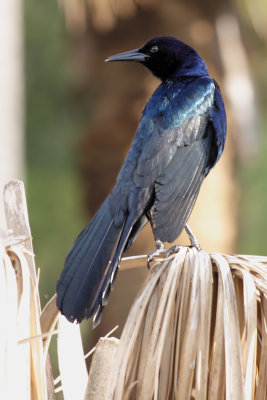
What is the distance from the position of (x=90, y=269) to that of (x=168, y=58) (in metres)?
2.33

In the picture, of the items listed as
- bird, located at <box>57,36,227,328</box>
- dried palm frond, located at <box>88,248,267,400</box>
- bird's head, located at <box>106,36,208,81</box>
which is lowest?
dried palm frond, located at <box>88,248,267,400</box>

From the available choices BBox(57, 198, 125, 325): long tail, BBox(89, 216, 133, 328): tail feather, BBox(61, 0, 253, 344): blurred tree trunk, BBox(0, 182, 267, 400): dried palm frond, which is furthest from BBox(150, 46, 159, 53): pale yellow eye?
BBox(61, 0, 253, 344): blurred tree trunk

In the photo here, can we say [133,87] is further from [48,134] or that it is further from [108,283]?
[48,134]

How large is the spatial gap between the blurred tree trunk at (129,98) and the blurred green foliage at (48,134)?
28.2 ft

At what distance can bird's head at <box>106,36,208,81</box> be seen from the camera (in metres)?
4.75

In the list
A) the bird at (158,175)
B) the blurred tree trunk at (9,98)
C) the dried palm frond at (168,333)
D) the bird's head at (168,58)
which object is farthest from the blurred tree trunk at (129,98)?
the dried palm frond at (168,333)

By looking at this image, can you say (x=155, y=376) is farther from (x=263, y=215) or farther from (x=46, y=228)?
(x=263, y=215)

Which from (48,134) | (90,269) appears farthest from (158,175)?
(48,134)

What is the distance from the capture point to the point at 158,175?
151 inches

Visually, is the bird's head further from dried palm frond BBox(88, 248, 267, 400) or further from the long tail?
dried palm frond BBox(88, 248, 267, 400)

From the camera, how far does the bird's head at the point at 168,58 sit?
4750 mm

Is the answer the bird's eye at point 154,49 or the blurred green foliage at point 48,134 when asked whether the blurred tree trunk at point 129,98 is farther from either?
Answer: the blurred green foliage at point 48,134

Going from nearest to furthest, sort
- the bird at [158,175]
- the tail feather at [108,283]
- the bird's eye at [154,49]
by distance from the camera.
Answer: the tail feather at [108,283] < the bird at [158,175] < the bird's eye at [154,49]

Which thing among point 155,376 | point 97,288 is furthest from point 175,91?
point 155,376
